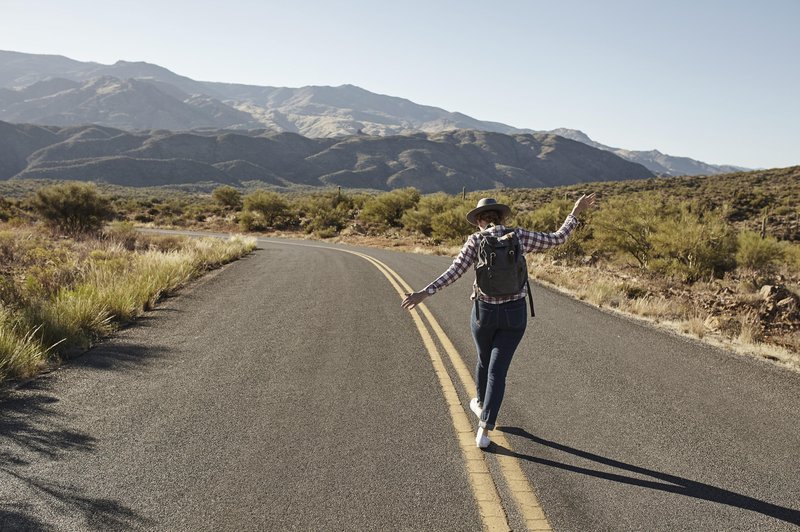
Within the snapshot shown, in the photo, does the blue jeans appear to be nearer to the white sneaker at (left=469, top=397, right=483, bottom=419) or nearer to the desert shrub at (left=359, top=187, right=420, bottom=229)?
the white sneaker at (left=469, top=397, right=483, bottom=419)

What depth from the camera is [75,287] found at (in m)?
8.99

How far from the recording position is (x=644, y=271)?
15.6 m

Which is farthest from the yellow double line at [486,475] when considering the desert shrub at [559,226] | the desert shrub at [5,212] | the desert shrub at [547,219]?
the desert shrub at [5,212]

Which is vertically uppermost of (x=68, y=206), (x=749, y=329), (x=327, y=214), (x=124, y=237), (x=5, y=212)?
(x=749, y=329)

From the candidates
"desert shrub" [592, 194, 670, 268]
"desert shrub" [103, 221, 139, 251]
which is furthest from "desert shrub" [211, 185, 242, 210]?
"desert shrub" [592, 194, 670, 268]

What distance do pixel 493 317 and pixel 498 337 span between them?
20 centimetres

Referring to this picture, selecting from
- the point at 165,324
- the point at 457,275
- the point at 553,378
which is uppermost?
the point at 457,275

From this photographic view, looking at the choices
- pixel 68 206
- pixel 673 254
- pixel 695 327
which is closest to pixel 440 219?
pixel 673 254

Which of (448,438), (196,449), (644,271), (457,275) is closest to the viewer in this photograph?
(196,449)

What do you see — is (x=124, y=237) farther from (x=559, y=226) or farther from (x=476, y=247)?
(x=476, y=247)

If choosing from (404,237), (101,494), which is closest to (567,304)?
(101,494)

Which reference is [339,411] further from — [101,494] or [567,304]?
[567,304]

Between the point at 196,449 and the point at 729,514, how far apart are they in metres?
3.70

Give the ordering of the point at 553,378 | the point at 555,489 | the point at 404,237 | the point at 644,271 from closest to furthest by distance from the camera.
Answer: the point at 555,489, the point at 553,378, the point at 644,271, the point at 404,237
